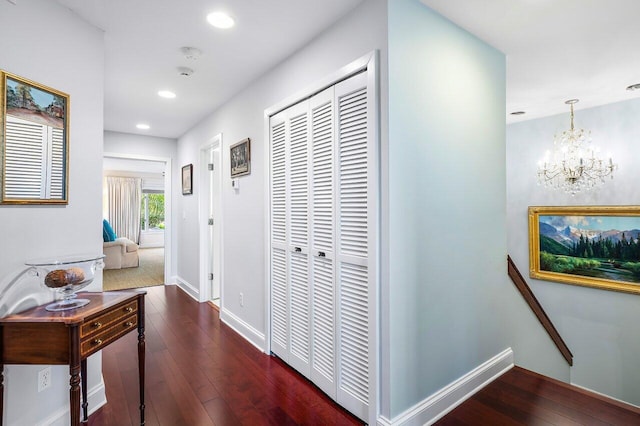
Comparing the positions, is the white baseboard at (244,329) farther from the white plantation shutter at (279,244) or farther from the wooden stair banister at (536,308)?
the wooden stair banister at (536,308)

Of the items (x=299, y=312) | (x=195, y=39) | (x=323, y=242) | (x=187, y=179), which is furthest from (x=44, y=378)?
(x=187, y=179)

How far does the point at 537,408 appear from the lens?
202cm

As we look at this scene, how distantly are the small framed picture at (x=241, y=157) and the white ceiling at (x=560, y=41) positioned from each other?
1.89 meters

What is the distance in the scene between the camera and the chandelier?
136 inches

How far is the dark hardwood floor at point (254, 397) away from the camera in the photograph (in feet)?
6.29

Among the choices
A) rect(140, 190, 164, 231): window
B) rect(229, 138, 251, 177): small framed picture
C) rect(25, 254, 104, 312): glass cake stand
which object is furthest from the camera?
rect(140, 190, 164, 231): window

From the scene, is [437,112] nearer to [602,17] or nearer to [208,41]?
[602,17]

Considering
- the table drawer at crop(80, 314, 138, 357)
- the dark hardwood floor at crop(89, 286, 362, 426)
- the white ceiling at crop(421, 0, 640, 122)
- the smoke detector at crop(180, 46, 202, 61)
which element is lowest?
the dark hardwood floor at crop(89, 286, 362, 426)

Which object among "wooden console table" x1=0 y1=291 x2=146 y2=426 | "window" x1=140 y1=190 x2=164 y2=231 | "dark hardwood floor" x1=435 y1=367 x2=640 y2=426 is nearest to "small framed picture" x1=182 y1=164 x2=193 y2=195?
"wooden console table" x1=0 y1=291 x2=146 y2=426

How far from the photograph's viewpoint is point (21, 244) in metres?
1.67

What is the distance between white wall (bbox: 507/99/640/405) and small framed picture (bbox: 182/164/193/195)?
451cm

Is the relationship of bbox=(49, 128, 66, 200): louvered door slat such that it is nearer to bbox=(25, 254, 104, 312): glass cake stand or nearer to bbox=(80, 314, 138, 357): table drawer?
bbox=(25, 254, 104, 312): glass cake stand

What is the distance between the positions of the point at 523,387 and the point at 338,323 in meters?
1.44

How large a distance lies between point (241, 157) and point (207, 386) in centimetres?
200
